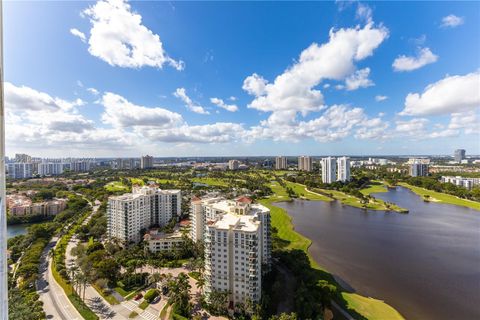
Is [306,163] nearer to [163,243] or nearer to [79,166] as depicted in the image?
[163,243]

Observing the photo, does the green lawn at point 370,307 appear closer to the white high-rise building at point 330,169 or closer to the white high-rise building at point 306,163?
the white high-rise building at point 330,169

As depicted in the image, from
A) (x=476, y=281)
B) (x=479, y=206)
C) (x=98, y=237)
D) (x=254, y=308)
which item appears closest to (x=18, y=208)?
(x=98, y=237)

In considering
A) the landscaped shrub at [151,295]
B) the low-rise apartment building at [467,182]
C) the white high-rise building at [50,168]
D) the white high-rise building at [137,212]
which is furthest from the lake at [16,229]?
the low-rise apartment building at [467,182]

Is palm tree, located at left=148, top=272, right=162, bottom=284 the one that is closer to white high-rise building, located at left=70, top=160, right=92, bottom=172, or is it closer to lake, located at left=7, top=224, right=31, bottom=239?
lake, located at left=7, top=224, right=31, bottom=239

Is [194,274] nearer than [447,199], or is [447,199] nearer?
[194,274]

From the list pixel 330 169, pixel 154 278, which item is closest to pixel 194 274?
pixel 154 278
